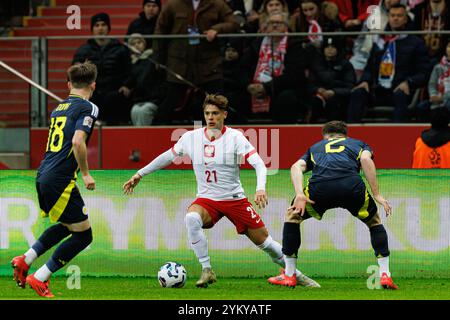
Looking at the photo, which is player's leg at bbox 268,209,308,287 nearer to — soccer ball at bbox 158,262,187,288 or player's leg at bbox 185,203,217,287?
player's leg at bbox 185,203,217,287

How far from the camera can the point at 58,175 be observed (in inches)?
481

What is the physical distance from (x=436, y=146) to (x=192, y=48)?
395 cm

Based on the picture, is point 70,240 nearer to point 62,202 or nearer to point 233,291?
point 62,202

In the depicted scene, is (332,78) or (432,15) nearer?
(332,78)

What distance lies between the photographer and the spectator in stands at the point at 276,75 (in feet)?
58.5

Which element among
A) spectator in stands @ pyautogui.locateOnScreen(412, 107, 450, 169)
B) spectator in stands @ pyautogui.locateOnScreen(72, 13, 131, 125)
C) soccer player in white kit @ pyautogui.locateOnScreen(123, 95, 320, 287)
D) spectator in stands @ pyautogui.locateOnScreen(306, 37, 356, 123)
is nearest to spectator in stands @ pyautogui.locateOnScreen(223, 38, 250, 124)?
spectator in stands @ pyautogui.locateOnScreen(306, 37, 356, 123)

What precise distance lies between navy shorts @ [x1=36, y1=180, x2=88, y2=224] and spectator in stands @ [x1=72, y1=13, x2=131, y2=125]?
616 centimetres

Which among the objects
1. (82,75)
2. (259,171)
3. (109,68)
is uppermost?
(82,75)

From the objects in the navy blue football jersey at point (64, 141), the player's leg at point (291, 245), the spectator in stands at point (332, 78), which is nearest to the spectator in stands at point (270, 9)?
the spectator in stands at point (332, 78)

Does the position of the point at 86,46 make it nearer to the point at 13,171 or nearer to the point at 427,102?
the point at 13,171

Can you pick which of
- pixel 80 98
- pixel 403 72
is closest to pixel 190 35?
pixel 403 72

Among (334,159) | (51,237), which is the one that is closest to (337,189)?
(334,159)

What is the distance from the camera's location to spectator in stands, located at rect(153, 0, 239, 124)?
18.1m

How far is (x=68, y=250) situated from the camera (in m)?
12.3
